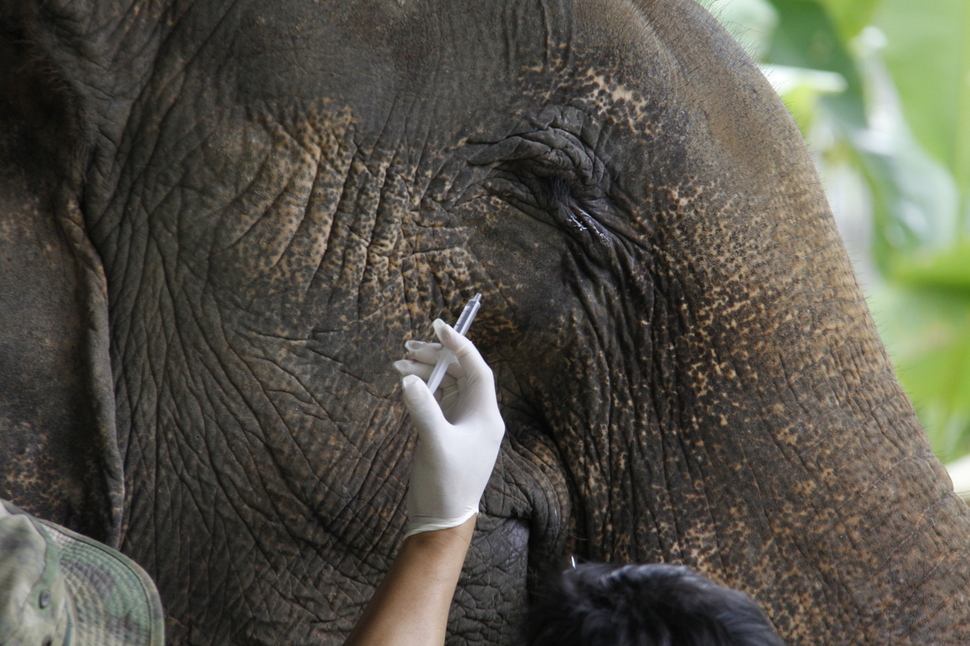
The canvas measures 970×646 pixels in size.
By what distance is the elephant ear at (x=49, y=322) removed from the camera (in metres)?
1.03

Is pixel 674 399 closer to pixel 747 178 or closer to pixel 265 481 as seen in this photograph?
pixel 747 178

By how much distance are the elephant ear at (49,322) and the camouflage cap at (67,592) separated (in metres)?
0.16

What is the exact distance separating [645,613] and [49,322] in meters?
0.71

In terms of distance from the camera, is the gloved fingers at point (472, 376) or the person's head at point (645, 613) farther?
the gloved fingers at point (472, 376)

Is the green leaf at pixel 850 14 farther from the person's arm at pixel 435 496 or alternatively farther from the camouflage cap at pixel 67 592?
the camouflage cap at pixel 67 592

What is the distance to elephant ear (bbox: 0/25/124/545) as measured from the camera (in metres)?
1.03

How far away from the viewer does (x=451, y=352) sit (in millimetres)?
1069

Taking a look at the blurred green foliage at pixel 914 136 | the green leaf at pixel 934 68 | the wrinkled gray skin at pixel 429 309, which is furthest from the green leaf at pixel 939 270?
the wrinkled gray skin at pixel 429 309

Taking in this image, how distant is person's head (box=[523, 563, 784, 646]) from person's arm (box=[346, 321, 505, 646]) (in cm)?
13

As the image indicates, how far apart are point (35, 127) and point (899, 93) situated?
4.05 metres

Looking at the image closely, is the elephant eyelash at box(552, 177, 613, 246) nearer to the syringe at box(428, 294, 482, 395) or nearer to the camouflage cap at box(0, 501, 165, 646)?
the syringe at box(428, 294, 482, 395)

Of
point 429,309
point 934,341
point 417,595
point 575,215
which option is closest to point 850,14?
point 934,341

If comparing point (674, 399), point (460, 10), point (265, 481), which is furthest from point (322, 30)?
point (674, 399)

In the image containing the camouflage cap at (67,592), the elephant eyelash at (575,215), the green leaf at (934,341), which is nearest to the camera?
the camouflage cap at (67,592)
